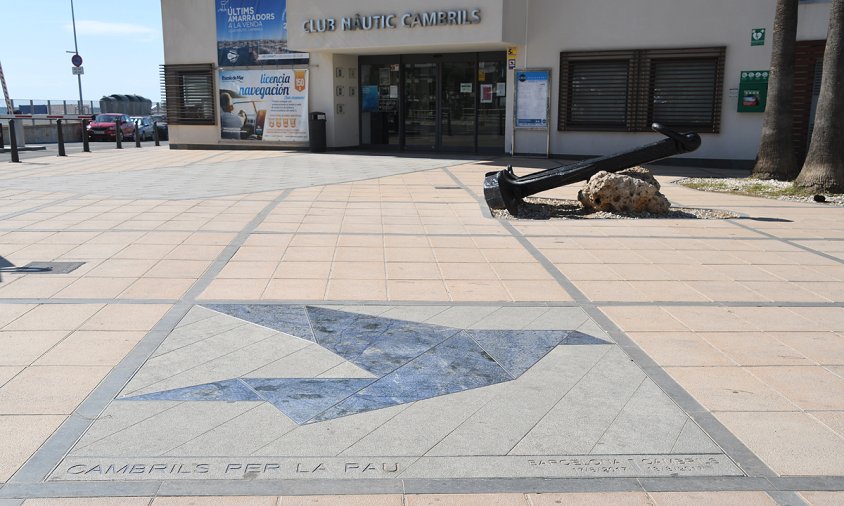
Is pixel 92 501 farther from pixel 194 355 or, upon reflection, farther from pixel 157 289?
pixel 157 289

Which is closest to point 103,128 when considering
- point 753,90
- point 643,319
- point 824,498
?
point 753,90

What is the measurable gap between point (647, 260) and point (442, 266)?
7.34ft

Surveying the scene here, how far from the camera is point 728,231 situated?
32.0ft

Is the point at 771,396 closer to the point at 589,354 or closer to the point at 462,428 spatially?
the point at 589,354

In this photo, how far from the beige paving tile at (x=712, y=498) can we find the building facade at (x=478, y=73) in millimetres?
16118

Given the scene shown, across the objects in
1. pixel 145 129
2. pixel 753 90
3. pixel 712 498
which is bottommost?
pixel 712 498

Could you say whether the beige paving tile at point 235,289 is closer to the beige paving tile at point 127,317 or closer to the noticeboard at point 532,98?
the beige paving tile at point 127,317

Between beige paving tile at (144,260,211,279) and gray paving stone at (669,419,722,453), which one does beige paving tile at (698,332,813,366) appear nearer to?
gray paving stone at (669,419,722,453)

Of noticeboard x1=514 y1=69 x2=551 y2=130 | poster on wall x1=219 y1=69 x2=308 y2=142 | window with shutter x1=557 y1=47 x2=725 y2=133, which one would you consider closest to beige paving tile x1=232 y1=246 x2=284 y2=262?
window with shutter x1=557 y1=47 x2=725 y2=133

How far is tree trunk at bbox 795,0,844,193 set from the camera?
12.4m

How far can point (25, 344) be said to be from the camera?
5117 mm

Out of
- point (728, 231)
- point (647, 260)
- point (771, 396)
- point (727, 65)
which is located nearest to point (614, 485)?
point (771, 396)

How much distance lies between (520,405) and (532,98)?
16.2m

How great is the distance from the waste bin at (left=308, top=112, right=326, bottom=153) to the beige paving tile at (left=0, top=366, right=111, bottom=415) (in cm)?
1776
